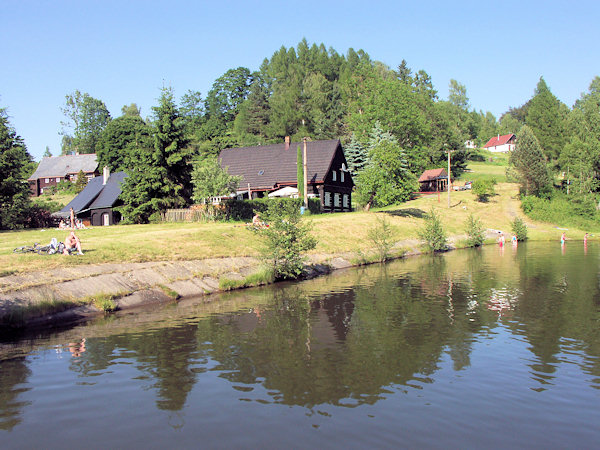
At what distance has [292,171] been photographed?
63.2m

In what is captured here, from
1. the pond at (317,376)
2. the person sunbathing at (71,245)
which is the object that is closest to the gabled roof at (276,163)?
the person sunbathing at (71,245)

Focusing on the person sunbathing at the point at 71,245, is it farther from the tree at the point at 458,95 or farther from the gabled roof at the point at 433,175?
the tree at the point at 458,95

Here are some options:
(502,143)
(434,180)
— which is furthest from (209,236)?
(502,143)

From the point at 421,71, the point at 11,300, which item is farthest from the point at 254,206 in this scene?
the point at 421,71

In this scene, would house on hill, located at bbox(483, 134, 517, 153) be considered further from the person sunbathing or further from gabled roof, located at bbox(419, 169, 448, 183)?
the person sunbathing

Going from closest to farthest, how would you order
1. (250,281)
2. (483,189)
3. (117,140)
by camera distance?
1. (250,281)
2. (483,189)
3. (117,140)

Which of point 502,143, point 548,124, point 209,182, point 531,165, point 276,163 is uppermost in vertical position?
point 502,143

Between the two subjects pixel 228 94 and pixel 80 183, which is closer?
pixel 80 183

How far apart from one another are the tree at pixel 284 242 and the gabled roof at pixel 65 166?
8541 centimetres

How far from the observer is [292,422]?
9.12 meters

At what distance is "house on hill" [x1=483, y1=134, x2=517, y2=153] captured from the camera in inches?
5546

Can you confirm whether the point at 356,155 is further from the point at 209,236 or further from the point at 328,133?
the point at 209,236

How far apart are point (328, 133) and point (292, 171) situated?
32.3 meters

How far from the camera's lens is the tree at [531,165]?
225ft
